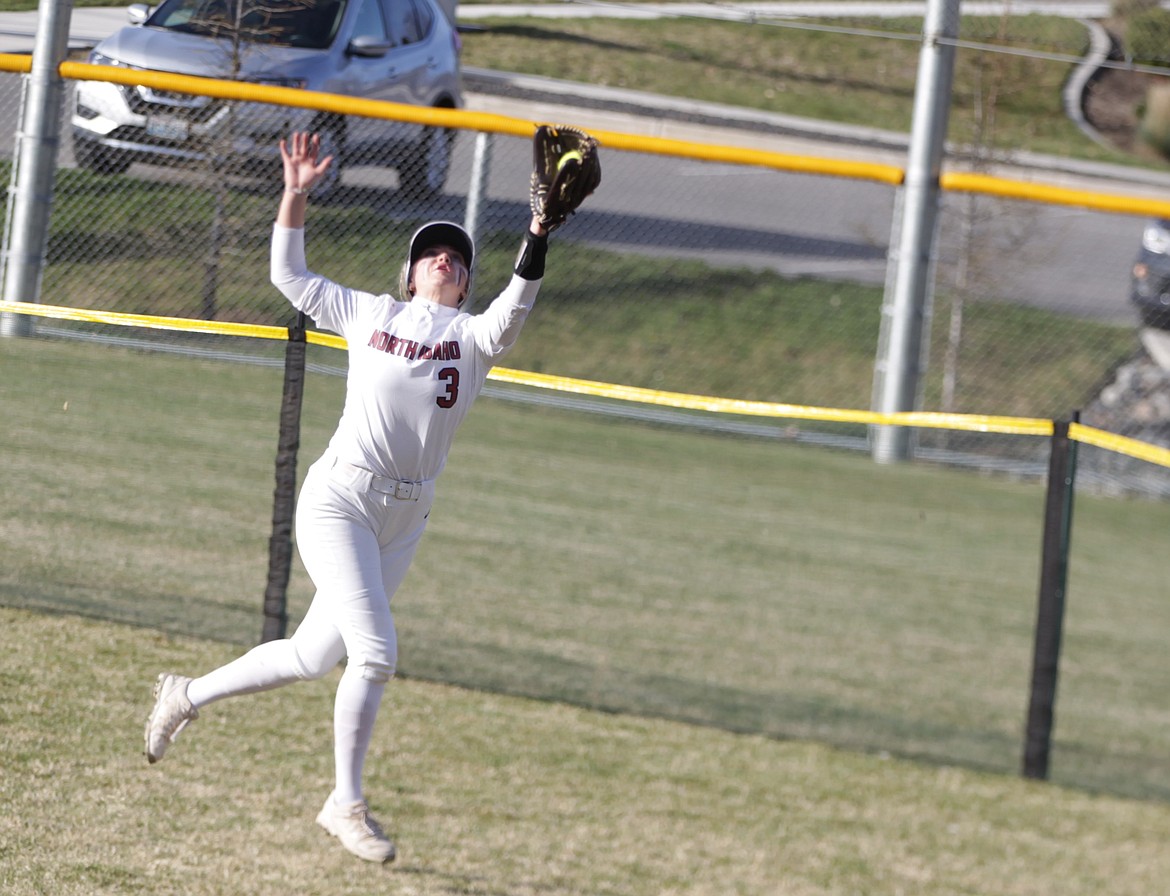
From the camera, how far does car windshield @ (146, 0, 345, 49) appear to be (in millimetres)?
7305

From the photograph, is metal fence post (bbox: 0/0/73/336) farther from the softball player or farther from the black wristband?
the black wristband

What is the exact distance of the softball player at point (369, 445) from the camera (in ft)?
14.7

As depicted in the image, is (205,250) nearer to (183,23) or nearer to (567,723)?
(183,23)

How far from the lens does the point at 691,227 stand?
44.1 ft

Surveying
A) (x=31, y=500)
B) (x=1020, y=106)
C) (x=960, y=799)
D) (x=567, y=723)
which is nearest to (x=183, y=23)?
(x=31, y=500)

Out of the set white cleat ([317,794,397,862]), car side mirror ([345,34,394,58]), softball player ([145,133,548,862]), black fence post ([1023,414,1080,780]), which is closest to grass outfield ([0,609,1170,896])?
black fence post ([1023,414,1080,780])

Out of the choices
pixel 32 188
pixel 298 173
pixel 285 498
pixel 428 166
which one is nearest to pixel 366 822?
pixel 298 173

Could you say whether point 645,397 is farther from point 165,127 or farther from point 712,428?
point 712,428

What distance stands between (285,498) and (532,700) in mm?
1539

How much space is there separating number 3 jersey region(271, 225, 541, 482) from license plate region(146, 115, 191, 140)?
3.92 metres

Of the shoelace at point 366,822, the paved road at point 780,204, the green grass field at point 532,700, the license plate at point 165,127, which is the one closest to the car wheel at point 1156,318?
the paved road at point 780,204

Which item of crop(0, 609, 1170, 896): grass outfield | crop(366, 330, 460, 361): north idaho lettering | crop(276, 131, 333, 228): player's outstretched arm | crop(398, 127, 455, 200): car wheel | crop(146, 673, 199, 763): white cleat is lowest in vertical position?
crop(0, 609, 1170, 896): grass outfield

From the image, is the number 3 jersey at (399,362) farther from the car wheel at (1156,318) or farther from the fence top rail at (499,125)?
the car wheel at (1156,318)

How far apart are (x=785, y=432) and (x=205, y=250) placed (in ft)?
18.9
